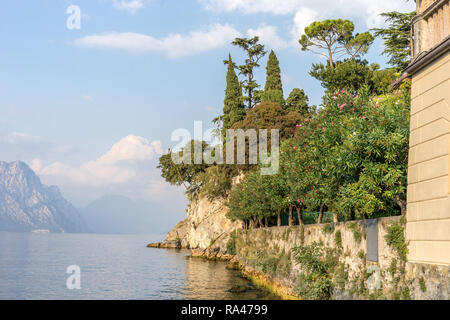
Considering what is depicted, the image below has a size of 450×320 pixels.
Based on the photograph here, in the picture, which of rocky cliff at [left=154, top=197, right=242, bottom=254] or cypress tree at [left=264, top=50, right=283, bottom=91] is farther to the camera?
cypress tree at [left=264, top=50, right=283, bottom=91]

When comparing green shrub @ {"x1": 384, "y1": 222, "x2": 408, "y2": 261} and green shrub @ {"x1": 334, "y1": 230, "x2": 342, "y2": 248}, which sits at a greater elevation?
green shrub @ {"x1": 384, "y1": 222, "x2": 408, "y2": 261}

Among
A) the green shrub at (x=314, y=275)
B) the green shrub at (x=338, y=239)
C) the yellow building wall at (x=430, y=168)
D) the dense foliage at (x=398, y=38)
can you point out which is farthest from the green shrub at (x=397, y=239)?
the dense foliage at (x=398, y=38)

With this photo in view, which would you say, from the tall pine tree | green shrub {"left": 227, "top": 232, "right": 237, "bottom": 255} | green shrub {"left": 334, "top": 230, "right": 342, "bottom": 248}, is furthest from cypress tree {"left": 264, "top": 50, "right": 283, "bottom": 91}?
green shrub {"left": 334, "top": 230, "right": 342, "bottom": 248}

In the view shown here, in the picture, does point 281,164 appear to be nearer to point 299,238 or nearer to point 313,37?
point 299,238

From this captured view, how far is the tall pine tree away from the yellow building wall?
46696 millimetres

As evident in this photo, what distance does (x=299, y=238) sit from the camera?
21.9 meters

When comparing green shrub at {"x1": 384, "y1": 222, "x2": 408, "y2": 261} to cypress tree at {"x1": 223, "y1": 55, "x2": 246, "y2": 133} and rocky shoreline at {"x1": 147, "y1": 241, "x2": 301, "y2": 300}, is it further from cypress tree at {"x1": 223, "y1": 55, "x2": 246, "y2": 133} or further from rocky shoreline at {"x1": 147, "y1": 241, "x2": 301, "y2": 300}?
cypress tree at {"x1": 223, "y1": 55, "x2": 246, "y2": 133}

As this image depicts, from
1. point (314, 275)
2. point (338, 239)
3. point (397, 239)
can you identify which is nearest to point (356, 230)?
point (338, 239)

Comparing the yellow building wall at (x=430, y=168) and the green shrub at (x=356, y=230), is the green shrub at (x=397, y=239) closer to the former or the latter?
the yellow building wall at (x=430, y=168)

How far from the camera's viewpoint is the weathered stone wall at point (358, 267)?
33.9ft

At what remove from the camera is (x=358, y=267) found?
46.9 feet

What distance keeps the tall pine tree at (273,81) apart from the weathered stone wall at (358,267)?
3503 cm

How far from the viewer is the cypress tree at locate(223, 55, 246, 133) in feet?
199
